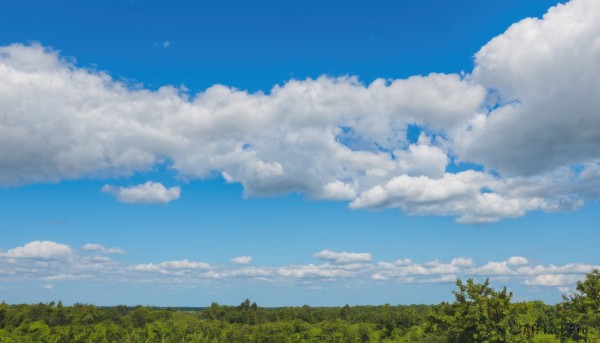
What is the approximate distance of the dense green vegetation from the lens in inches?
2056

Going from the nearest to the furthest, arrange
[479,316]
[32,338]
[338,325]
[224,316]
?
[479,316], [32,338], [338,325], [224,316]

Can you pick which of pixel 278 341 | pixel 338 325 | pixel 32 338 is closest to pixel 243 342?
pixel 278 341

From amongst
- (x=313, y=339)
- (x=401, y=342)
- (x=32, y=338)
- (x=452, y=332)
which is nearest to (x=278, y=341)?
(x=313, y=339)

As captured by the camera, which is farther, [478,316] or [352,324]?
[352,324]

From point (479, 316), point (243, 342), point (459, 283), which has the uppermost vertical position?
point (459, 283)

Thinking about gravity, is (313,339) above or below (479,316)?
below

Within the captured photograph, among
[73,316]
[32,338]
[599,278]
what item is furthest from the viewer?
[73,316]

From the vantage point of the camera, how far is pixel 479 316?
167 ft

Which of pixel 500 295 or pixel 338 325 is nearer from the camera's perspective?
pixel 500 295

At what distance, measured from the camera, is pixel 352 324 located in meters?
132

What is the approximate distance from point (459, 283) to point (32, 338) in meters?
87.0

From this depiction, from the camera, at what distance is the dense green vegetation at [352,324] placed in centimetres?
5222

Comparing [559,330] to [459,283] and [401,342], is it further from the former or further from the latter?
[459,283]

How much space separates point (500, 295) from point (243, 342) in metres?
68.6
